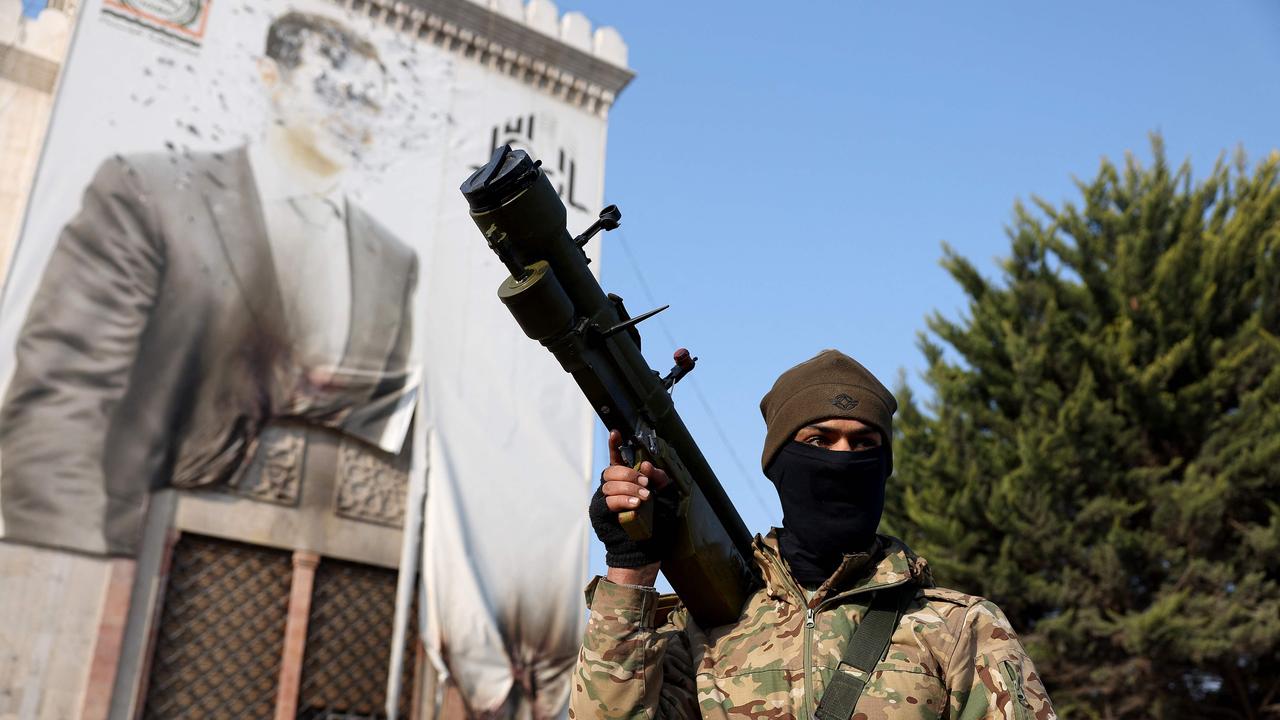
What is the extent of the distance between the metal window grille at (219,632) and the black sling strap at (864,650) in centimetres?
984

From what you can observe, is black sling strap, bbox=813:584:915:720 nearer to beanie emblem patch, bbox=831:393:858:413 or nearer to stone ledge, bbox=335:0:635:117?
beanie emblem patch, bbox=831:393:858:413

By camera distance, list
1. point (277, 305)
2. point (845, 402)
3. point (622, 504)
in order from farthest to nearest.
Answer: point (277, 305) → point (845, 402) → point (622, 504)

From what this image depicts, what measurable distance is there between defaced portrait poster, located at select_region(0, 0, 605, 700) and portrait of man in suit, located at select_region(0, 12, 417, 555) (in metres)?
0.02

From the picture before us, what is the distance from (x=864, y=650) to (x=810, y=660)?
12cm

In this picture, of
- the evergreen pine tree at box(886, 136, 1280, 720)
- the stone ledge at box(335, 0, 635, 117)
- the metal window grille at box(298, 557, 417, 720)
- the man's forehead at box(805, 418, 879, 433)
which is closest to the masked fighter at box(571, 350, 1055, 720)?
the man's forehead at box(805, 418, 879, 433)

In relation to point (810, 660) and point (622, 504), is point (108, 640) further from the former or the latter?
point (810, 660)

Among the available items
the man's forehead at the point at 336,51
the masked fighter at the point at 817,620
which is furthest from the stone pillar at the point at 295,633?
the masked fighter at the point at 817,620

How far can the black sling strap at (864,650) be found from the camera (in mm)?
2207

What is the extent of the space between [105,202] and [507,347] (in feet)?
15.6

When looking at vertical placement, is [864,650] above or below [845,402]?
below

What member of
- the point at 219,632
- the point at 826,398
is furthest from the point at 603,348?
the point at 219,632

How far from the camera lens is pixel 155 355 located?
1086 centimetres

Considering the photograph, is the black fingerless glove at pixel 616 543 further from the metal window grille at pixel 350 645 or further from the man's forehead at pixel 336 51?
the man's forehead at pixel 336 51

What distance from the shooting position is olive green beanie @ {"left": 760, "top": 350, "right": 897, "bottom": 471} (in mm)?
2496
